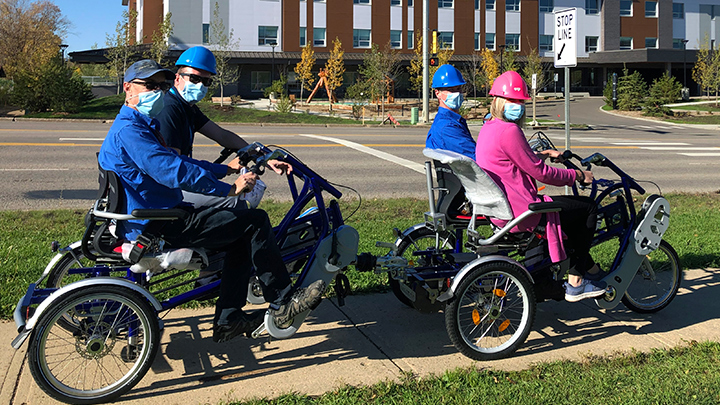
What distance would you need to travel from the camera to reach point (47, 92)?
29.5m

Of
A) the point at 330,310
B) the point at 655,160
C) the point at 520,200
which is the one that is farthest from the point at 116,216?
the point at 655,160

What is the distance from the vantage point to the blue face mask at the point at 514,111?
473cm

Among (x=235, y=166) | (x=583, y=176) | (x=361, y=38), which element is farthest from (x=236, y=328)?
(x=361, y=38)

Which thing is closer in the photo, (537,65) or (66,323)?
(66,323)

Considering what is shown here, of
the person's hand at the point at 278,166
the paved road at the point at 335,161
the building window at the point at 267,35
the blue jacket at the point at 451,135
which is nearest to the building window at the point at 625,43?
the building window at the point at 267,35

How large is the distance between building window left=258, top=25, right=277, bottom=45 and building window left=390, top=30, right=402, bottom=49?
11028 mm

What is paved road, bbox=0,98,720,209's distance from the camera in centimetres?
1100

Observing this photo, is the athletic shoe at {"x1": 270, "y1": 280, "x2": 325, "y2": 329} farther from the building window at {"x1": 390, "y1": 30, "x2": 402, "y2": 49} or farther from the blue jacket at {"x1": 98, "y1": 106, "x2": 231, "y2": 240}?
the building window at {"x1": 390, "y1": 30, "x2": 402, "y2": 49}

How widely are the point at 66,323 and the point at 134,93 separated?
1.44 meters

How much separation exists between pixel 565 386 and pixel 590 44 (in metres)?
70.9

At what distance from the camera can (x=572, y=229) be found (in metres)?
4.91

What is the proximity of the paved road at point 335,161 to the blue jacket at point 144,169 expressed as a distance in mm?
5987

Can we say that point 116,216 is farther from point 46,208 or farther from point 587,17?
point 587,17

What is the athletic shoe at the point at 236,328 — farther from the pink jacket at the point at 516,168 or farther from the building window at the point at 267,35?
the building window at the point at 267,35
